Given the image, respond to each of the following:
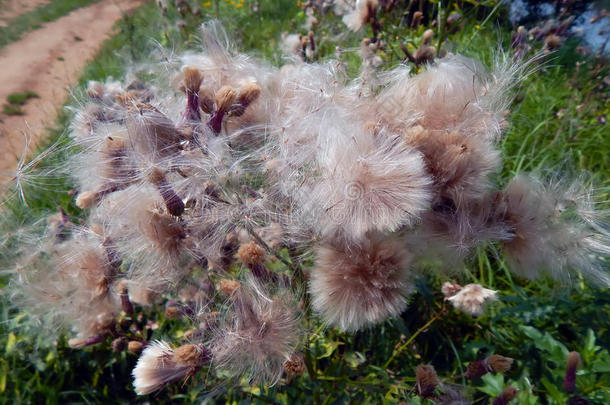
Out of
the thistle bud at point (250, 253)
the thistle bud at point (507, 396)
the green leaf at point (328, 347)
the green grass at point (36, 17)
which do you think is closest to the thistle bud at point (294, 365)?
the green leaf at point (328, 347)

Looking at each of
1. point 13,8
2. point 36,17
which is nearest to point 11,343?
point 36,17

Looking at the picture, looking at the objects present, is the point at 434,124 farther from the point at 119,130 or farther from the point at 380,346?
the point at 380,346

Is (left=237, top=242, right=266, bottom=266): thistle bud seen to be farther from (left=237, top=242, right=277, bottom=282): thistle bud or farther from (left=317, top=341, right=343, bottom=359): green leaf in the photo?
(left=317, top=341, right=343, bottom=359): green leaf

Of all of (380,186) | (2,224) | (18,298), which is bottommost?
(18,298)

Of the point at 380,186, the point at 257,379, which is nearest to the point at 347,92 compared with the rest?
the point at 380,186

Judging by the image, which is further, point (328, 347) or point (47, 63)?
point (47, 63)

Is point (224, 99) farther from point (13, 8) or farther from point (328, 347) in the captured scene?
point (13, 8)

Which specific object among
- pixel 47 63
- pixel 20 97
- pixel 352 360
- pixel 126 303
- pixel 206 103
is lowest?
pixel 20 97
